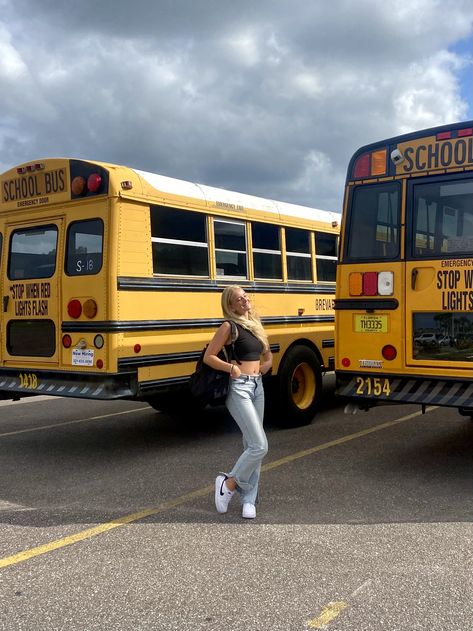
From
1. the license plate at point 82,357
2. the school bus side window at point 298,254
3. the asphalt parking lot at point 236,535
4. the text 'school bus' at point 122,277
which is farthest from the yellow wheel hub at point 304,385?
the license plate at point 82,357

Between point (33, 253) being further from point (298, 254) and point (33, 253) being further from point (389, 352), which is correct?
point (389, 352)

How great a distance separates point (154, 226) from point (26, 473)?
8.32 feet

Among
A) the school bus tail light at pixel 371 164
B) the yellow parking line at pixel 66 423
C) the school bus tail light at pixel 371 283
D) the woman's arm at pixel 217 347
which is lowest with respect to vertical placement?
the yellow parking line at pixel 66 423

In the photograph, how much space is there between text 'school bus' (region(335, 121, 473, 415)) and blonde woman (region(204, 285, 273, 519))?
53.8 inches

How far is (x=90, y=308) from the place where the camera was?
5.86 meters

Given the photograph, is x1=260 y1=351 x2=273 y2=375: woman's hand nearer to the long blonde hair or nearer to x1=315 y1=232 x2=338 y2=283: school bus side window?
the long blonde hair

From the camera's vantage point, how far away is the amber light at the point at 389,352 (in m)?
5.50

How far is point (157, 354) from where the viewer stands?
6.06 metres

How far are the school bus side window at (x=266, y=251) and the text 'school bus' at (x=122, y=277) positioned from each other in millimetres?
12

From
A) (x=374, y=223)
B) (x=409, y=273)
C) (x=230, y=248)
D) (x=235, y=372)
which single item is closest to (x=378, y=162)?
(x=374, y=223)

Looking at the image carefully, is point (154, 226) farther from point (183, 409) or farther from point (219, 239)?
point (183, 409)

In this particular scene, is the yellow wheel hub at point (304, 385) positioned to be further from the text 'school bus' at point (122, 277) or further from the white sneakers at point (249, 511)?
the white sneakers at point (249, 511)

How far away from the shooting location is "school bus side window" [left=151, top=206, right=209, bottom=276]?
Answer: 6113mm

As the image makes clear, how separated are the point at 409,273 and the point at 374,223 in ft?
1.96
